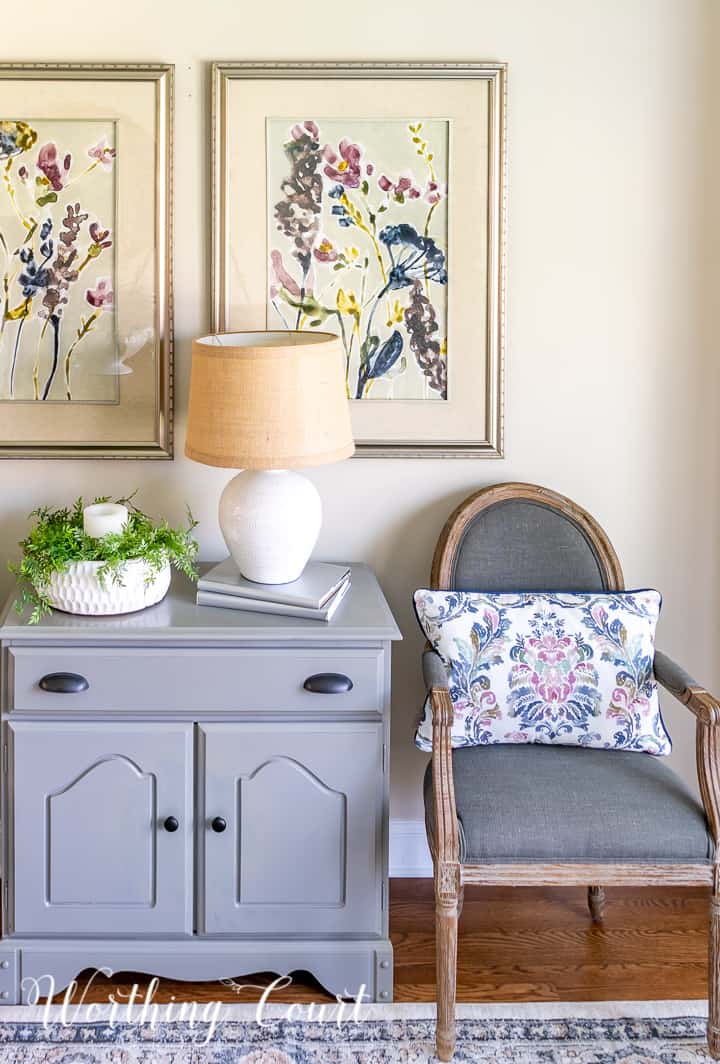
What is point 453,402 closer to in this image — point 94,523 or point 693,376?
point 693,376

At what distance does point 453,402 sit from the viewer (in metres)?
2.60

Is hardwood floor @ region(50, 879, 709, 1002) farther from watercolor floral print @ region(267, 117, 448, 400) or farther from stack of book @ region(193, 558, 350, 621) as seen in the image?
watercolor floral print @ region(267, 117, 448, 400)

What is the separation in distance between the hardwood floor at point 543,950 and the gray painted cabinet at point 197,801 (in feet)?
0.32

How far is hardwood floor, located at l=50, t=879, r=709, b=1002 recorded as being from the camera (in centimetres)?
226

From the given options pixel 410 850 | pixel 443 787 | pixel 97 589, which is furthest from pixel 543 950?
pixel 97 589

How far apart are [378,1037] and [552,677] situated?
0.82 m

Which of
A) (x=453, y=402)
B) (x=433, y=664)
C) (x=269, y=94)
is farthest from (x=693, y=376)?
(x=269, y=94)

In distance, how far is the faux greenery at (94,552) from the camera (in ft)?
7.23

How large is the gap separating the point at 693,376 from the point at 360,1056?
68.4 inches

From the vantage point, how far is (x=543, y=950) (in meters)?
2.42

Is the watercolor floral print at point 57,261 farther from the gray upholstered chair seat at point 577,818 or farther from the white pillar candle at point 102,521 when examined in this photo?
the gray upholstered chair seat at point 577,818

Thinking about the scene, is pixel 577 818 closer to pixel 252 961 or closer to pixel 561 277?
pixel 252 961

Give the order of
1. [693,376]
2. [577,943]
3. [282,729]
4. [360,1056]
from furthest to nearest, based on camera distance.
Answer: [693,376]
[577,943]
[282,729]
[360,1056]

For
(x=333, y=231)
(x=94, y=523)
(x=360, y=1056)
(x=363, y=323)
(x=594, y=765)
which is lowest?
(x=360, y=1056)
